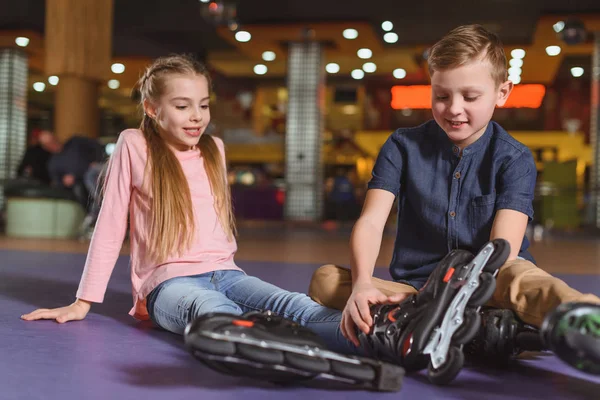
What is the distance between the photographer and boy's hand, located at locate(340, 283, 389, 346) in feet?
4.06

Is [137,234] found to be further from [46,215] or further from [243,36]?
[243,36]

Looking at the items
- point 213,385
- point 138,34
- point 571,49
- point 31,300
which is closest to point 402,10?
point 571,49

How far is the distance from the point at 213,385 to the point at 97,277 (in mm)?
693

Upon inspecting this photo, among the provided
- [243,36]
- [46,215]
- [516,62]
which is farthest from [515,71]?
[46,215]

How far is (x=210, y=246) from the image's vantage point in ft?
A: 5.81

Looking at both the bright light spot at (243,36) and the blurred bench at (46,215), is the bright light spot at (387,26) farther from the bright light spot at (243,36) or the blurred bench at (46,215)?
the blurred bench at (46,215)

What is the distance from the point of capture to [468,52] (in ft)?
4.40

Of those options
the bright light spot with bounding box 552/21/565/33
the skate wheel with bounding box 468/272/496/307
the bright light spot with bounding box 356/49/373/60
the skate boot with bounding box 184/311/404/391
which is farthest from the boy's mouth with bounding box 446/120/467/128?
the bright light spot with bounding box 356/49/373/60

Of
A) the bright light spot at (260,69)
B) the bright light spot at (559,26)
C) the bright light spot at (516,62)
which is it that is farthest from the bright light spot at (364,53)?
the bright light spot at (559,26)

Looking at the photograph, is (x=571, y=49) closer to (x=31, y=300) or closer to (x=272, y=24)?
(x=272, y=24)

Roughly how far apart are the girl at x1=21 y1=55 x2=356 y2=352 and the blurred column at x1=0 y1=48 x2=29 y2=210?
1022 centimetres

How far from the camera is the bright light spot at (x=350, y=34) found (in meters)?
10.2

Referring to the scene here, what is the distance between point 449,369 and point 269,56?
11.3 meters

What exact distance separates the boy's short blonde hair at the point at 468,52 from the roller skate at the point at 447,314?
40cm
